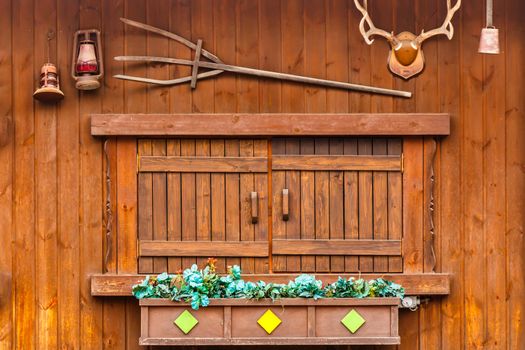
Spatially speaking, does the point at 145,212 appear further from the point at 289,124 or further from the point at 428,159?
the point at 428,159

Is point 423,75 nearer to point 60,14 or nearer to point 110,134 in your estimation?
point 110,134

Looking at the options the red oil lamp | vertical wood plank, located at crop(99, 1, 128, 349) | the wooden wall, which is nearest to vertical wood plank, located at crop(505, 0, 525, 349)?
the wooden wall

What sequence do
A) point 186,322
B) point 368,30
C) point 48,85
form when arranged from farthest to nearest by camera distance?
point 368,30
point 48,85
point 186,322

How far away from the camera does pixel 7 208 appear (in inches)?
213

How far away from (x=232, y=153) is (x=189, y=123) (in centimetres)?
34

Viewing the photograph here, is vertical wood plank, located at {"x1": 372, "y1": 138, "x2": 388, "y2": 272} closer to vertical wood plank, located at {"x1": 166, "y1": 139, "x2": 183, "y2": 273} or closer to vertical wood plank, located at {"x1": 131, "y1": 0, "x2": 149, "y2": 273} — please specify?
vertical wood plank, located at {"x1": 166, "y1": 139, "x2": 183, "y2": 273}

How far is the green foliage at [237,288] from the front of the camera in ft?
16.4

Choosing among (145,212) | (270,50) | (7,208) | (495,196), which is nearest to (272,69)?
(270,50)

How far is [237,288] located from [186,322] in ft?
1.19

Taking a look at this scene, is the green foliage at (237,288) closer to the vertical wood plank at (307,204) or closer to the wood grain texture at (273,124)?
the vertical wood plank at (307,204)

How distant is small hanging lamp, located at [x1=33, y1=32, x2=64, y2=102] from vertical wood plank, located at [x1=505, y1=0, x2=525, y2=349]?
2.90m

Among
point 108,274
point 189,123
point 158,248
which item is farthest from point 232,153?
point 108,274

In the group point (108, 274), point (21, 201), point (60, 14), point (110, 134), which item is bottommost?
point (108, 274)

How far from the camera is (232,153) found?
17.6 ft
